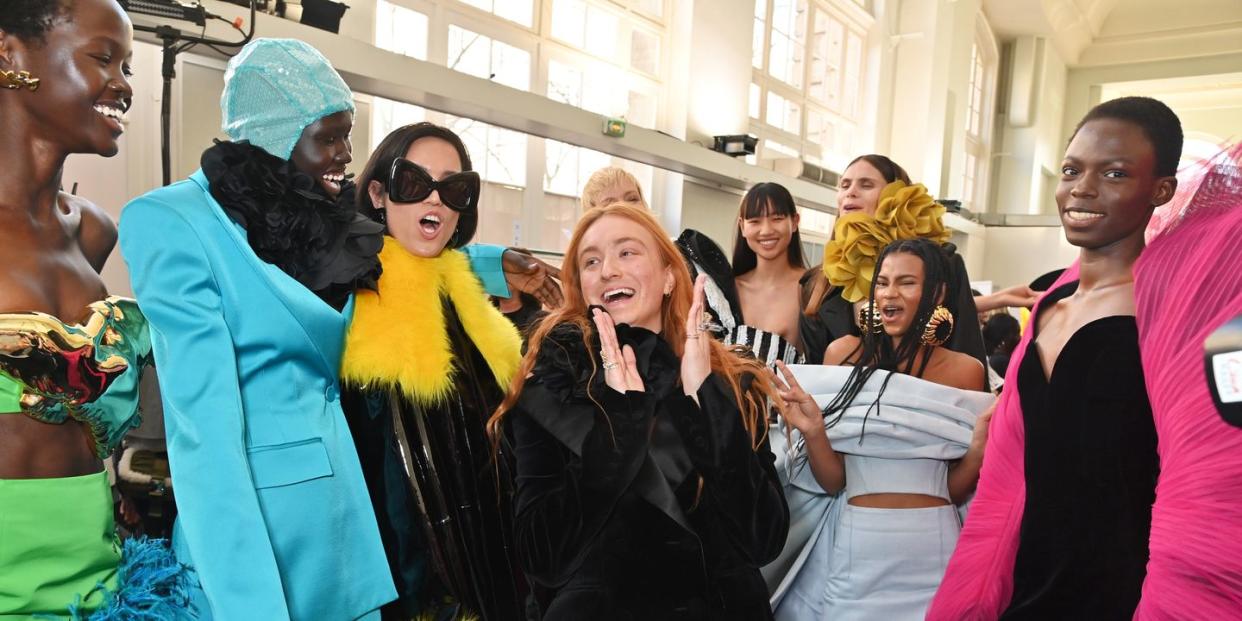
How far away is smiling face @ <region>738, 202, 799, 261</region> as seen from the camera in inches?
115

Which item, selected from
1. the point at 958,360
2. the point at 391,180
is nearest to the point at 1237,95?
the point at 958,360

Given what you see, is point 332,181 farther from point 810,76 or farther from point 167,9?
point 810,76

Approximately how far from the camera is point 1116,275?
61.7 inches

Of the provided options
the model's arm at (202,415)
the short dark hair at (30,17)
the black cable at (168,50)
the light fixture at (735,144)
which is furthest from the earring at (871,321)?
the light fixture at (735,144)

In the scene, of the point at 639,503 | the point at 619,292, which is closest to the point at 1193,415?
the point at 639,503

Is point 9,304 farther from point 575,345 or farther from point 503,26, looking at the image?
point 503,26

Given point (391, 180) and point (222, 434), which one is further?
point (391, 180)

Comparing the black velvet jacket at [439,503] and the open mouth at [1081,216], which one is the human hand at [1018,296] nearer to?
the open mouth at [1081,216]

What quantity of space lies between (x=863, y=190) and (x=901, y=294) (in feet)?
2.83

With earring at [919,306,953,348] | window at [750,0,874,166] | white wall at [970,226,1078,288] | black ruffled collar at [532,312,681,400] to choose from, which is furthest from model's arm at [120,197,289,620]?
white wall at [970,226,1078,288]

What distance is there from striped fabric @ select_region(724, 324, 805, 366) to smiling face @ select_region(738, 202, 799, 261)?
33cm

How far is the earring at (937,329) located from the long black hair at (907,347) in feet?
0.03

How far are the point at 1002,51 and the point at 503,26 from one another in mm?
14480

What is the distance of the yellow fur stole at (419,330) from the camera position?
1529 millimetres
